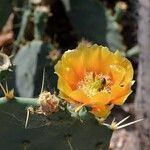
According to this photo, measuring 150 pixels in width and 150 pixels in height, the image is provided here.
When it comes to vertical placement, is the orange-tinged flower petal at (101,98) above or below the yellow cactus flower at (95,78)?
below

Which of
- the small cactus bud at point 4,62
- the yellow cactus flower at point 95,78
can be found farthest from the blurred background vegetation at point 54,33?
the yellow cactus flower at point 95,78

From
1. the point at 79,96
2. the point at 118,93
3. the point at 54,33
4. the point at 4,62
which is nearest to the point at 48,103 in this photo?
the point at 79,96

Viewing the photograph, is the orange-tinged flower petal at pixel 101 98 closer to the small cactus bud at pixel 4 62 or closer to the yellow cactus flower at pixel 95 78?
the yellow cactus flower at pixel 95 78

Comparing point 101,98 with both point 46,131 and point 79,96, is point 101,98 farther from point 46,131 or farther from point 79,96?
point 46,131

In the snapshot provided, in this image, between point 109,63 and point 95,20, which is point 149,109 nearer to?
point 95,20

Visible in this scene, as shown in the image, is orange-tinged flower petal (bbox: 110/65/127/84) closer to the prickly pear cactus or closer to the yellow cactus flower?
the yellow cactus flower

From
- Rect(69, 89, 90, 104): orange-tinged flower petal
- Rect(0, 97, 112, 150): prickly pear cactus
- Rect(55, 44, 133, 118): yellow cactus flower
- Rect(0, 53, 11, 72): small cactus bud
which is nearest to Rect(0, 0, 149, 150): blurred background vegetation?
Rect(0, 53, 11, 72): small cactus bud
